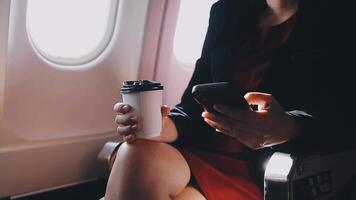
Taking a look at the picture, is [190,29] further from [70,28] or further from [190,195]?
[190,195]

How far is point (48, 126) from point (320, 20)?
115 centimetres

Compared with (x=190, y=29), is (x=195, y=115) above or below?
below

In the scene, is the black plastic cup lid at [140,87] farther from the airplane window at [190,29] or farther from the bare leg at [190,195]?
the airplane window at [190,29]

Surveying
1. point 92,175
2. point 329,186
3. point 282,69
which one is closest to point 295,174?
point 329,186

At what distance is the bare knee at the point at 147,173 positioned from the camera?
938mm

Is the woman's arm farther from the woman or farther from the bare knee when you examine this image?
the bare knee

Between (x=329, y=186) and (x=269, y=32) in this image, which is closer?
(x=329, y=186)

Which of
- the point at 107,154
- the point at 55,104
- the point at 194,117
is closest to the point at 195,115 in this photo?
the point at 194,117

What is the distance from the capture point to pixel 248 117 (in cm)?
78

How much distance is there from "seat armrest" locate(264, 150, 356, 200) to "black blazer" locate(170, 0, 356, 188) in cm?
3

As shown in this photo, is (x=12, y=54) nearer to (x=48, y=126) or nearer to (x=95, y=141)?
(x=48, y=126)

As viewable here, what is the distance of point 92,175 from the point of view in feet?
6.00

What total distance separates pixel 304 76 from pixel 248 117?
29 centimetres

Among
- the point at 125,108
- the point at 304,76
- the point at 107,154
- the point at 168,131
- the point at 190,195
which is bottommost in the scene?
the point at 107,154
